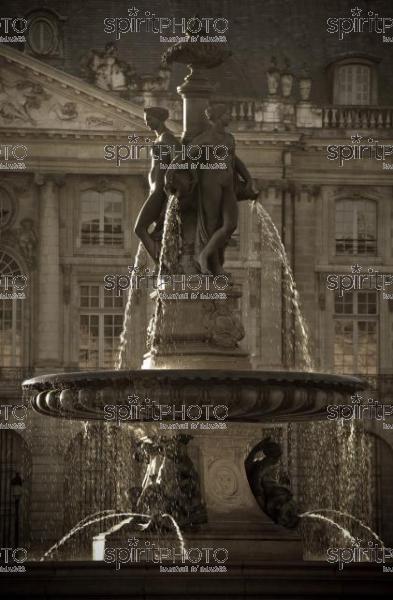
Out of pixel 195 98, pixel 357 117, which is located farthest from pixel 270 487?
pixel 357 117

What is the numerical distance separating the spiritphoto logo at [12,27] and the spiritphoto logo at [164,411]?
38.9 meters

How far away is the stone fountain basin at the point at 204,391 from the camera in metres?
25.0

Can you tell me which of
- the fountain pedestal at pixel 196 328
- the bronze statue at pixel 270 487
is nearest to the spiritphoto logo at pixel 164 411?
the bronze statue at pixel 270 487

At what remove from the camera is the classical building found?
62.3m

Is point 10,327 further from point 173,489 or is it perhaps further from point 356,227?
point 173,489

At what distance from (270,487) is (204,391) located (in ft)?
6.56

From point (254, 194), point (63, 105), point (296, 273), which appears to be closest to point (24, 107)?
point (63, 105)

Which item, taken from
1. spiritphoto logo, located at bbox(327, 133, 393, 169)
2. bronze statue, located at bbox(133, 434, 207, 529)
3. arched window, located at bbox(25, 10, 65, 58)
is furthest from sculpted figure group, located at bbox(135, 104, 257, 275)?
arched window, located at bbox(25, 10, 65, 58)

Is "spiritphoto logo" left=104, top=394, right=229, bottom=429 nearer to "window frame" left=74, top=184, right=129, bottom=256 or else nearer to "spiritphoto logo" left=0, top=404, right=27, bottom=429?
"spiritphoto logo" left=0, top=404, right=27, bottom=429

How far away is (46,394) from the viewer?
87.0 ft

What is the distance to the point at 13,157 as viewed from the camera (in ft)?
205

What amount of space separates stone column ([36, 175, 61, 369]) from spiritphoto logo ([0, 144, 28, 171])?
3.03ft

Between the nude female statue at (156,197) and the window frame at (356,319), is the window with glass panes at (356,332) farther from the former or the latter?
the nude female statue at (156,197)

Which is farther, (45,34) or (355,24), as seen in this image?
(45,34)
